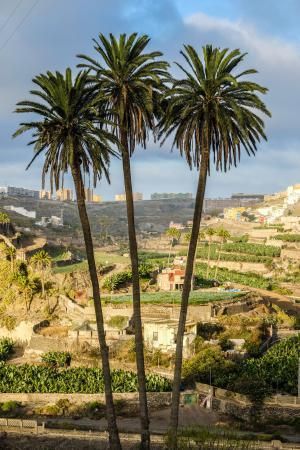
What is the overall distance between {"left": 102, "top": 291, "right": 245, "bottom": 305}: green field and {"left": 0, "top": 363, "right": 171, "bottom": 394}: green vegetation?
45.6 feet

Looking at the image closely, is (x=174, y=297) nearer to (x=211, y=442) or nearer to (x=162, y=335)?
(x=162, y=335)

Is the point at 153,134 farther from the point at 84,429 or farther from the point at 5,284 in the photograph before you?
the point at 5,284

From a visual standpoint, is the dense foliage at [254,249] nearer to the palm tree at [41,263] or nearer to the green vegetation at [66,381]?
the palm tree at [41,263]

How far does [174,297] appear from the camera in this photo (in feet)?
220

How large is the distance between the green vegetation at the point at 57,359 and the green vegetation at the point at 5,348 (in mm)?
6245

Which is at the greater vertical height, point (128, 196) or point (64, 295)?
point (128, 196)

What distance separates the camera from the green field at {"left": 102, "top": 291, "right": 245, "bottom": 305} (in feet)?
213

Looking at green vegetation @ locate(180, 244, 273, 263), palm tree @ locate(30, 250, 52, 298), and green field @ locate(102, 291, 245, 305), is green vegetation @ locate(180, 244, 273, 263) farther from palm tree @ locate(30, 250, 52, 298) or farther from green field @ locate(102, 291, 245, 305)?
palm tree @ locate(30, 250, 52, 298)

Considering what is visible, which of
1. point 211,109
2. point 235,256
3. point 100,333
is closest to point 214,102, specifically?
point 211,109

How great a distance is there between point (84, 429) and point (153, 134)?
22.1m

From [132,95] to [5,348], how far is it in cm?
4517

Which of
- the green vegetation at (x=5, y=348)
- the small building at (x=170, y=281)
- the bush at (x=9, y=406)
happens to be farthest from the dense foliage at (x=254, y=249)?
the bush at (x=9, y=406)

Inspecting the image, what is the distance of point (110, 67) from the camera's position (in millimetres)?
23938

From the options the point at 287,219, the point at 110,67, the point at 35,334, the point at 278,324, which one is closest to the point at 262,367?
the point at 278,324
